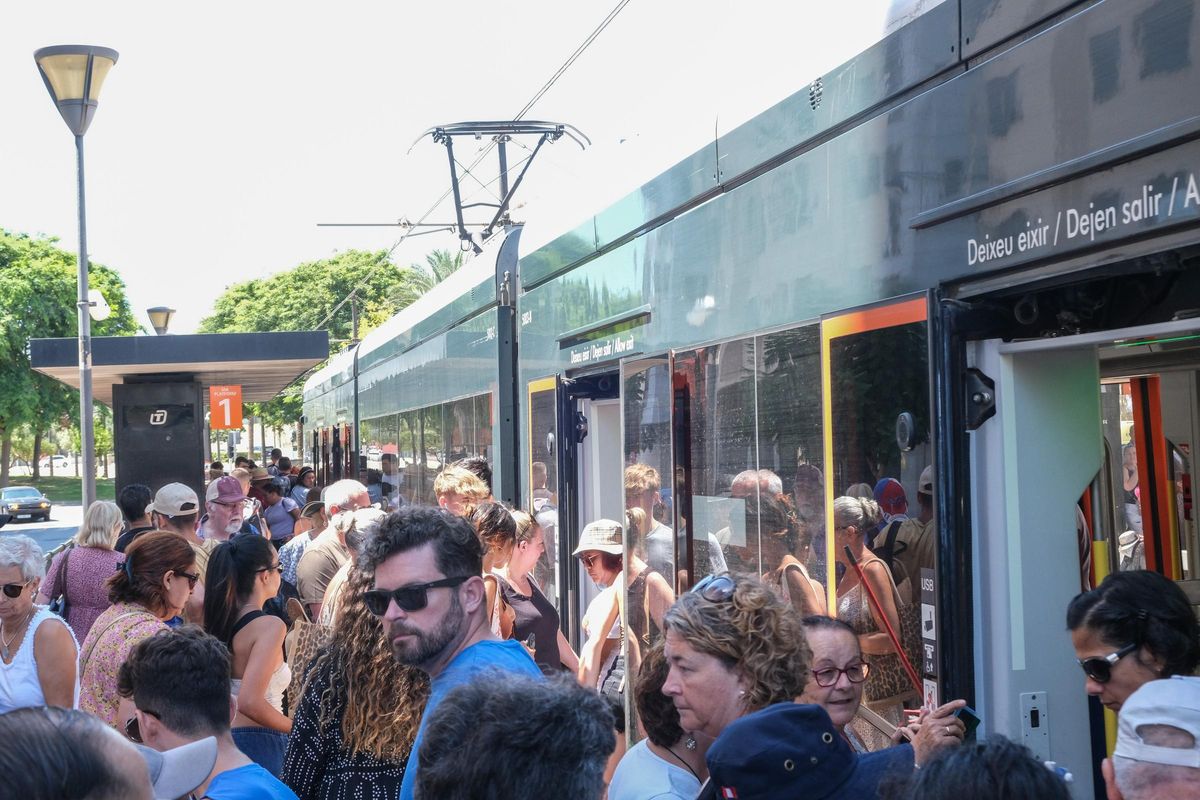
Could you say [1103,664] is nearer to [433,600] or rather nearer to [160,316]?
[433,600]

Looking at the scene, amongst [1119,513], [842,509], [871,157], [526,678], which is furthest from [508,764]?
[1119,513]

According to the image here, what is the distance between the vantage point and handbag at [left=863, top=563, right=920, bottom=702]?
3223mm

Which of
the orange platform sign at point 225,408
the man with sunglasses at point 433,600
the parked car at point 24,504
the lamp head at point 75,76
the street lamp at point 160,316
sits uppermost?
the lamp head at point 75,76

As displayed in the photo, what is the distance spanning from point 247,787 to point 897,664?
5.18ft

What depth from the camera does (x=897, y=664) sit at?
333 cm

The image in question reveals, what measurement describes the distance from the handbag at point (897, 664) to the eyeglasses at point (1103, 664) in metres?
0.48

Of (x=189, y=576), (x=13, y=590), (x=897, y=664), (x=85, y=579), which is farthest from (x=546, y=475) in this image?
(x=897, y=664)

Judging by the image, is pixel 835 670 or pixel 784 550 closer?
pixel 835 670

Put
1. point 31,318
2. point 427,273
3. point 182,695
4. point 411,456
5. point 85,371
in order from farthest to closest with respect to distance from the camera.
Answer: point 427,273
point 31,318
point 411,456
point 85,371
point 182,695

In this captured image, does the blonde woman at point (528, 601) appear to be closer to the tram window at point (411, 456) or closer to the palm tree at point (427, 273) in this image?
the tram window at point (411, 456)

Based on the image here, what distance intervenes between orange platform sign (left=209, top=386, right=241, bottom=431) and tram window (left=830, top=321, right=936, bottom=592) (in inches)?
601

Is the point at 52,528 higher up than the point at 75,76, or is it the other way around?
the point at 75,76

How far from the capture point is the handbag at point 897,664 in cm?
322

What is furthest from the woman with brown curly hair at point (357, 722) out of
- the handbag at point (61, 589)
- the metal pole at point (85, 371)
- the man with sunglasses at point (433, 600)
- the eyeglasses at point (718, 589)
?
the metal pole at point (85, 371)
